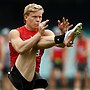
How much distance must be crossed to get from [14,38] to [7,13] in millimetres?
12584

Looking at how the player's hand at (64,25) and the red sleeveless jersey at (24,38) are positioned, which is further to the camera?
the red sleeveless jersey at (24,38)

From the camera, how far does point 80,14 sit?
21.1 metres

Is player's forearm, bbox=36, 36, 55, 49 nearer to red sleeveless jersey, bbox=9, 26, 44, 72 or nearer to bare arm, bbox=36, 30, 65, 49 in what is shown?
bare arm, bbox=36, 30, 65, 49

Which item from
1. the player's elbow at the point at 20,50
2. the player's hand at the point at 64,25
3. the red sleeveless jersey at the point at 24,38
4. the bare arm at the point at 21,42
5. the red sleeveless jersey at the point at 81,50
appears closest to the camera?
the player's hand at the point at 64,25

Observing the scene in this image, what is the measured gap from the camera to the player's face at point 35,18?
344 inches

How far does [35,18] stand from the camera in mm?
8766

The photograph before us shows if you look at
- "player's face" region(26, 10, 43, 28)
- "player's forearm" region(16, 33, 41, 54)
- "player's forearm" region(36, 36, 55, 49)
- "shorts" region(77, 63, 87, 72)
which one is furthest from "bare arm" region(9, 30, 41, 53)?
"shorts" region(77, 63, 87, 72)

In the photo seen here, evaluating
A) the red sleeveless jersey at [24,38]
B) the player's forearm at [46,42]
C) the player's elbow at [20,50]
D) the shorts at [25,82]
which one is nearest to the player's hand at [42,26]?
the player's forearm at [46,42]

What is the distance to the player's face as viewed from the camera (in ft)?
28.7

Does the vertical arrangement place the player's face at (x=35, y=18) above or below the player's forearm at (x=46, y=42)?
above

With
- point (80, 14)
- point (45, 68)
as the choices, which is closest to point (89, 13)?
point (80, 14)

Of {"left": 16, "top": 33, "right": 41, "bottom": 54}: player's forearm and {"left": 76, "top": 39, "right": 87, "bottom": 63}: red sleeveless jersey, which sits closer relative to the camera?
{"left": 16, "top": 33, "right": 41, "bottom": 54}: player's forearm

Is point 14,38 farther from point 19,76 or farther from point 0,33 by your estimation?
point 0,33

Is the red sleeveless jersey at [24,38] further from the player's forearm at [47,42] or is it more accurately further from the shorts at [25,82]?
the player's forearm at [47,42]
